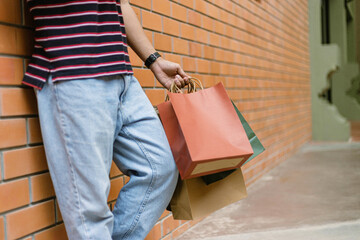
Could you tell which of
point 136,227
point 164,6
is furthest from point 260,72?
point 136,227

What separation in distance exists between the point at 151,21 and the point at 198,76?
0.72 metres

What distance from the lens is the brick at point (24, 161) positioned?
1.35m

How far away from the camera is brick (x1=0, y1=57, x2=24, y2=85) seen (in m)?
1.34

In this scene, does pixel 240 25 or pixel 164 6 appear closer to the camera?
pixel 164 6

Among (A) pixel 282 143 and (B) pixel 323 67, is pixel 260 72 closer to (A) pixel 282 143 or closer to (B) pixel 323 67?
(A) pixel 282 143

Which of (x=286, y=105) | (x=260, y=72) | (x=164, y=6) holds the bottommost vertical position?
(x=286, y=105)

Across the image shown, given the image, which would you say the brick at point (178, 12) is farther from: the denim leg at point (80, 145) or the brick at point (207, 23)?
the denim leg at point (80, 145)

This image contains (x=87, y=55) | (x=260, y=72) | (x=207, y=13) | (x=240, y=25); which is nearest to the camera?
(x=87, y=55)

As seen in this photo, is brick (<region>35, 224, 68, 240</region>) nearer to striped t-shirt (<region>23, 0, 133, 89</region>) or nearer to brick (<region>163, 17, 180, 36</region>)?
striped t-shirt (<region>23, 0, 133, 89</region>)

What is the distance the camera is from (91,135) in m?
1.26

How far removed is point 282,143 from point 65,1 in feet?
14.3

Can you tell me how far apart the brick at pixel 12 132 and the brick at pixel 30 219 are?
23 cm

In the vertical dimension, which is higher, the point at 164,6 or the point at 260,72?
the point at 164,6

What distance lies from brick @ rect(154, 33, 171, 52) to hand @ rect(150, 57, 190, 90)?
2.01 feet
